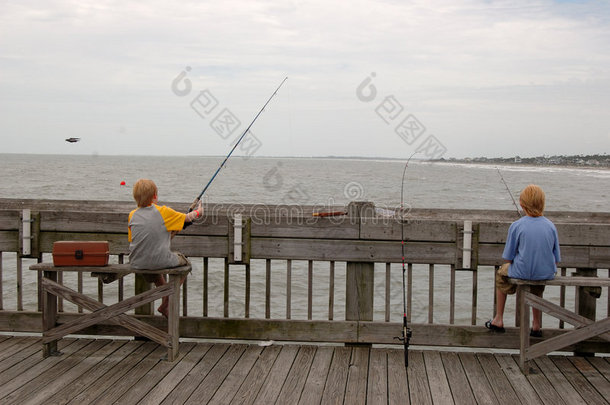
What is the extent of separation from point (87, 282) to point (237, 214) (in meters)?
8.26

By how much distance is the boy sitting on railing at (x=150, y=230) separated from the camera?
13.7 feet

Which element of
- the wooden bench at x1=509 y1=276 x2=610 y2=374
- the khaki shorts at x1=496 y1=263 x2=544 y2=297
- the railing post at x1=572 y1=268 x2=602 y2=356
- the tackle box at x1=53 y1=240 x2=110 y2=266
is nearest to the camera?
the wooden bench at x1=509 y1=276 x2=610 y2=374

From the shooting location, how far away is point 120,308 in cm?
431

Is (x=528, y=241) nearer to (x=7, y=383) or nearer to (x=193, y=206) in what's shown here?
(x=193, y=206)

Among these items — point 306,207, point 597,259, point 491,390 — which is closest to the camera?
point 491,390

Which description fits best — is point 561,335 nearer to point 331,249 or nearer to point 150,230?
point 331,249

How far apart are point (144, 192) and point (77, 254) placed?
2.16ft

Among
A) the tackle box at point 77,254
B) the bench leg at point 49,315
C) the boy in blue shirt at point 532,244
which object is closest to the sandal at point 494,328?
the boy in blue shirt at point 532,244

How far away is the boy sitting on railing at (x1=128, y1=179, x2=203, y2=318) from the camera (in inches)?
165

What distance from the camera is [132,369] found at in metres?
4.13

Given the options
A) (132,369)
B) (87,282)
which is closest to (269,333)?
(132,369)

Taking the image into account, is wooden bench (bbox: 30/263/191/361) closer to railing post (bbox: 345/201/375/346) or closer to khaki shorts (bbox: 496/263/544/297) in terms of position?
railing post (bbox: 345/201/375/346)

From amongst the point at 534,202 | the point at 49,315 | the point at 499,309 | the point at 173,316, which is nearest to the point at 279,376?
the point at 173,316

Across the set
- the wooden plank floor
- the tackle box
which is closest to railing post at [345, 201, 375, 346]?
the wooden plank floor
